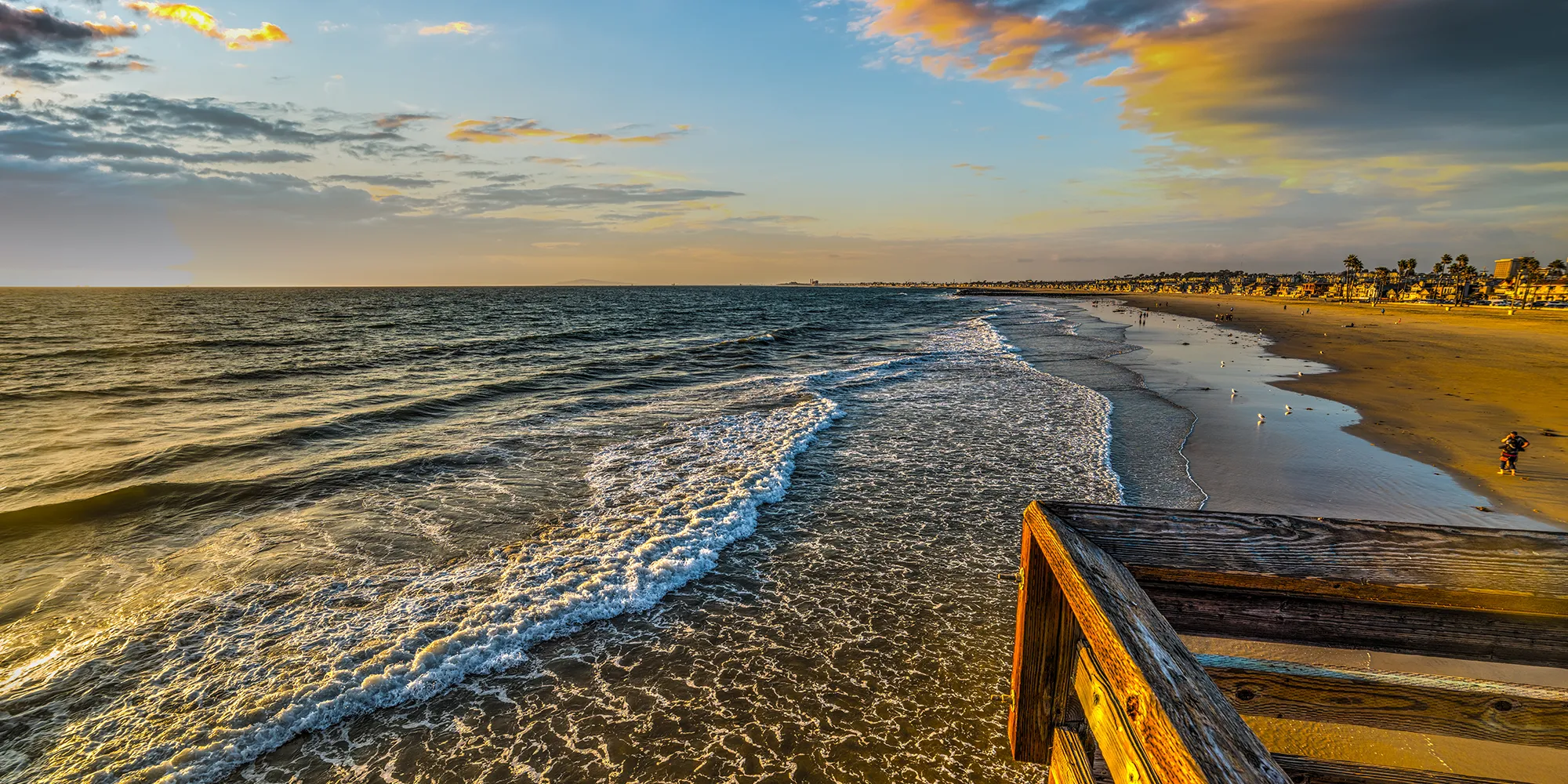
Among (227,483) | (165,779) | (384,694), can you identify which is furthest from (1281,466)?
(227,483)

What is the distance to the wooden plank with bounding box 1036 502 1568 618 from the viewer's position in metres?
1.89

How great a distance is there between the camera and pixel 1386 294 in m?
90.2

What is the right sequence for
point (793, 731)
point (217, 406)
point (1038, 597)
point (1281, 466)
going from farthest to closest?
point (217, 406) → point (1281, 466) → point (793, 731) → point (1038, 597)

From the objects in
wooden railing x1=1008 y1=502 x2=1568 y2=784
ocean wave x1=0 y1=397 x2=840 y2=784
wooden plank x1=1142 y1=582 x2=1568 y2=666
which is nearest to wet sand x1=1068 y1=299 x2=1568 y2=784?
wooden railing x1=1008 y1=502 x2=1568 y2=784

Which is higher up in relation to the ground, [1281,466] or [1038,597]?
[1038,597]

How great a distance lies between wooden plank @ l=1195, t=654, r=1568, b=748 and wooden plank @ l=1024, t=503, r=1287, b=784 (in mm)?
545

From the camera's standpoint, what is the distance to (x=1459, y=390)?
67.9 feet

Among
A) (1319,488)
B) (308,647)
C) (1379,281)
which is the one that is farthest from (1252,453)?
(1379,281)

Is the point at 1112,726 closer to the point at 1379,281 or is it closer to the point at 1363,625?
the point at 1363,625

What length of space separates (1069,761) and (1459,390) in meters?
28.2

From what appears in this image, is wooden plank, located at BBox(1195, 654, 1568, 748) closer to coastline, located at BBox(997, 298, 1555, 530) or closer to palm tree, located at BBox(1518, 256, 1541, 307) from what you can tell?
coastline, located at BBox(997, 298, 1555, 530)

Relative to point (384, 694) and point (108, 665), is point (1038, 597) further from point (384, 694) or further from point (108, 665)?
point (108, 665)

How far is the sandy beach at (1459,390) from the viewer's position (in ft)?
39.5

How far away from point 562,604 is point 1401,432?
1940cm
